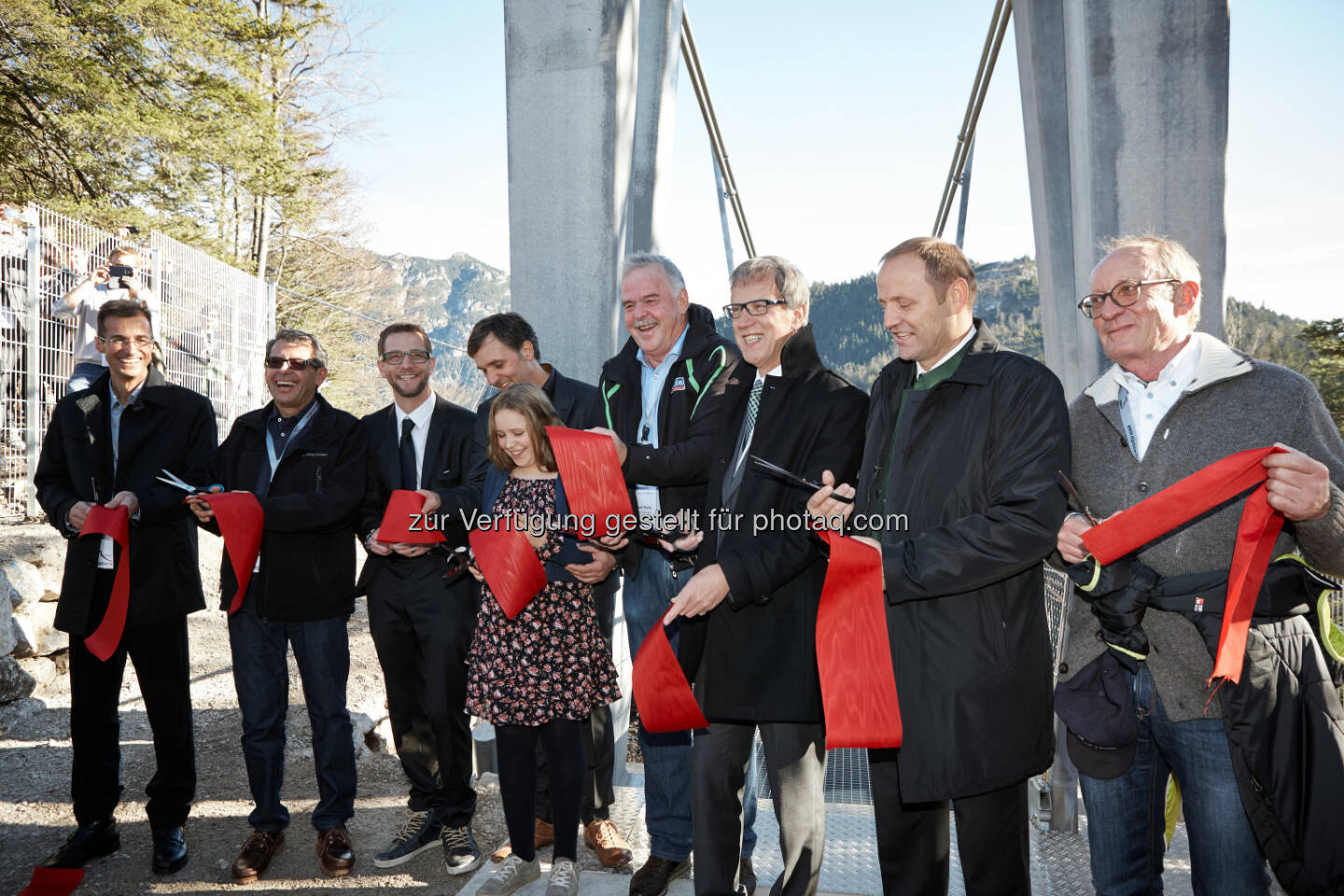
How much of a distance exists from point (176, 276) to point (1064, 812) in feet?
36.1

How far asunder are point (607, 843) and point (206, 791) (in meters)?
2.26

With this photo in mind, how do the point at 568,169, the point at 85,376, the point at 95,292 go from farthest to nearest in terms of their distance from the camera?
the point at 95,292 < the point at 568,169 < the point at 85,376

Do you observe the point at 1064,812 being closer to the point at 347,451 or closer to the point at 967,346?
the point at 967,346

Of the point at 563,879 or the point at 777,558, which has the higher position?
the point at 777,558

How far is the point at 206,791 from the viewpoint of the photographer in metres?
4.71

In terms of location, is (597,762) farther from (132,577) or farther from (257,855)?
(132,577)

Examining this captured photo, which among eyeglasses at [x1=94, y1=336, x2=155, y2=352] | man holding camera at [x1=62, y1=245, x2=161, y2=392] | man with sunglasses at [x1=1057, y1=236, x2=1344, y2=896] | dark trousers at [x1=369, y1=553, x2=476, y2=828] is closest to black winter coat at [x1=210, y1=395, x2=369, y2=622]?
dark trousers at [x1=369, y1=553, x2=476, y2=828]

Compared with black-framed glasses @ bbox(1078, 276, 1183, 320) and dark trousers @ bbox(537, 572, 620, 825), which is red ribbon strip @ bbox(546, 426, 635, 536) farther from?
black-framed glasses @ bbox(1078, 276, 1183, 320)

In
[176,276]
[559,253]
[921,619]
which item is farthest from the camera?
[176,276]

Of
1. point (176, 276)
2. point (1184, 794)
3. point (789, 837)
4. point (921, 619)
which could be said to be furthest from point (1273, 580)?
point (176, 276)

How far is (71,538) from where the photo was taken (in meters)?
3.78

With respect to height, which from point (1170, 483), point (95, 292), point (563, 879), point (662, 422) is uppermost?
point (95, 292)

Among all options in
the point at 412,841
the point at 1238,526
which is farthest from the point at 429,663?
the point at 1238,526

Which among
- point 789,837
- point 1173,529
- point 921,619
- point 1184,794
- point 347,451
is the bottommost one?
point 789,837
